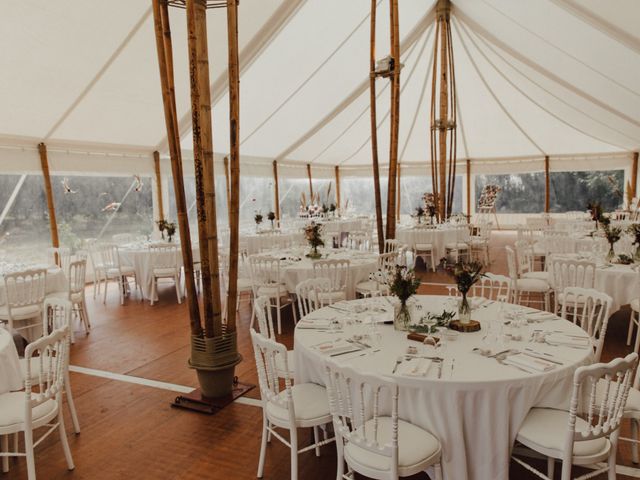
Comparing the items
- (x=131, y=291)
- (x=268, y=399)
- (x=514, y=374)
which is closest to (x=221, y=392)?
(x=268, y=399)

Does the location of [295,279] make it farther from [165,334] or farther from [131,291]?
[131,291]

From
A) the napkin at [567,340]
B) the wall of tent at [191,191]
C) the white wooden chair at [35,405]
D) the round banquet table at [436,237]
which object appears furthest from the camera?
the round banquet table at [436,237]

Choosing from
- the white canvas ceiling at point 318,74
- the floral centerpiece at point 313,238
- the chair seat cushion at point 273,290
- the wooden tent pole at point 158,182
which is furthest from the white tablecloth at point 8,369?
the wooden tent pole at point 158,182

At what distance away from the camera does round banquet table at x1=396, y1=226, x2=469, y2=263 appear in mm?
10375

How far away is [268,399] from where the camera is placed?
2.96m

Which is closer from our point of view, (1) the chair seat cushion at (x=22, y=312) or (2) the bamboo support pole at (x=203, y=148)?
(2) the bamboo support pole at (x=203, y=148)

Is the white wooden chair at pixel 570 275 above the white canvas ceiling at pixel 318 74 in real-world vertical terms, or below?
below

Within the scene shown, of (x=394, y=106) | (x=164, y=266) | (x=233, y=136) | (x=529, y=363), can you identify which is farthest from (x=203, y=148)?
(x=164, y=266)

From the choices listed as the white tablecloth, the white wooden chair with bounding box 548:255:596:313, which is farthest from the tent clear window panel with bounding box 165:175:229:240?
the white tablecloth

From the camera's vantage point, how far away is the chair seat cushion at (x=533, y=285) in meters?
6.11

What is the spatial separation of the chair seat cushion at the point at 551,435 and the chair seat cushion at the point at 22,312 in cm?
536

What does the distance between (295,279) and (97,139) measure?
18.6 ft

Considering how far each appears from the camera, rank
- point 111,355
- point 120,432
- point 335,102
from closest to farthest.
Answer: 1. point 120,432
2. point 111,355
3. point 335,102

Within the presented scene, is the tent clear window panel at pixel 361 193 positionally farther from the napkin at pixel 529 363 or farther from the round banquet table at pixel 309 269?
the napkin at pixel 529 363
